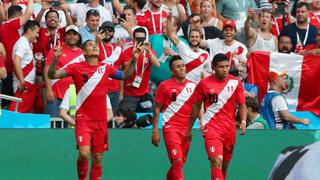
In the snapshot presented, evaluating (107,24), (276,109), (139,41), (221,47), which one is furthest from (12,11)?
(276,109)

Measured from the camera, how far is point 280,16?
567 inches

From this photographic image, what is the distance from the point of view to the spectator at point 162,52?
42.6 ft

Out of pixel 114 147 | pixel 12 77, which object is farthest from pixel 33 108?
pixel 114 147

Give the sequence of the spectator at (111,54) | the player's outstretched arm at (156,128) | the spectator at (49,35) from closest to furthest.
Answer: the player's outstretched arm at (156,128) < the spectator at (111,54) < the spectator at (49,35)

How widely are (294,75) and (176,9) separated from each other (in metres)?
2.21

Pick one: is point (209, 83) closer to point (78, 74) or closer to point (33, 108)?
point (78, 74)

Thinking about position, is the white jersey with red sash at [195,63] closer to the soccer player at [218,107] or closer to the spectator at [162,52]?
the spectator at [162,52]

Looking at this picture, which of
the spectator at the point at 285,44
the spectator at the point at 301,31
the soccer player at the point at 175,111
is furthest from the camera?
the spectator at the point at 301,31

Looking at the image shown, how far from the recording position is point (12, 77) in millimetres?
12516

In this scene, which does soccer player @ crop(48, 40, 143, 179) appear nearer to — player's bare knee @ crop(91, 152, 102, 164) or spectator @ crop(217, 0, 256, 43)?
player's bare knee @ crop(91, 152, 102, 164)

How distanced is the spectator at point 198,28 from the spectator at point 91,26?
137 cm

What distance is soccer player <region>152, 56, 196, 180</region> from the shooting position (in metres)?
11.1

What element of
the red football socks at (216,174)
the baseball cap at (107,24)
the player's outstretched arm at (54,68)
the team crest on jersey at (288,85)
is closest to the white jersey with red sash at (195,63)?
the baseball cap at (107,24)

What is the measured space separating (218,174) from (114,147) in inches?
79.6
